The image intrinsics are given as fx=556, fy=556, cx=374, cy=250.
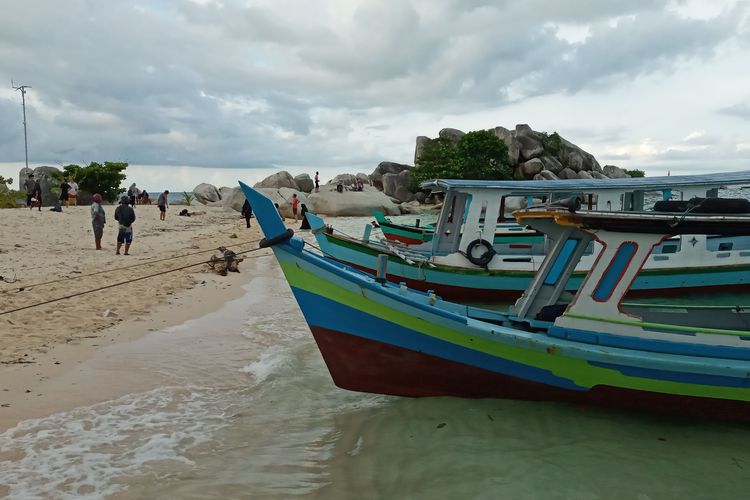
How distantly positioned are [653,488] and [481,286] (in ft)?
24.8

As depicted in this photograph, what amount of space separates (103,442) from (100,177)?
34861 mm

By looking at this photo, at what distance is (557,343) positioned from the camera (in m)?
5.31

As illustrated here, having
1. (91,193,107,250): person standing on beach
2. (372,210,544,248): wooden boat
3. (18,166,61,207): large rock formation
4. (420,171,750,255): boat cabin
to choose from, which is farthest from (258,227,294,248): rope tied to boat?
(18,166,61,207): large rock formation

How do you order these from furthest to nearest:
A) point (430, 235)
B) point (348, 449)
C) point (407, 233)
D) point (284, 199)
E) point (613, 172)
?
point (613, 172), point (284, 199), point (407, 233), point (430, 235), point (348, 449)

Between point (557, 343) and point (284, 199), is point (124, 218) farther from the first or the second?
point (284, 199)

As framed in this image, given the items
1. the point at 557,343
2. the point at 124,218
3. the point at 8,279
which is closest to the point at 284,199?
the point at 124,218

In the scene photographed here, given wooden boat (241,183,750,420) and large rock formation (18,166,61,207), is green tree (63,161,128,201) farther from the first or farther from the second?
wooden boat (241,183,750,420)

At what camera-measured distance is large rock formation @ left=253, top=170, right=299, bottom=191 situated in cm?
5150

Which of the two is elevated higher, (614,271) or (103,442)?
(614,271)

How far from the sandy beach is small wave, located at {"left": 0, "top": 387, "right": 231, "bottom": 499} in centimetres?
37

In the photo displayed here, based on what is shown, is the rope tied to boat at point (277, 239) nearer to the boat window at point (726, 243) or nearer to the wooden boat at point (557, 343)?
the wooden boat at point (557, 343)

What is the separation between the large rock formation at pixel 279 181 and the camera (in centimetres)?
5150

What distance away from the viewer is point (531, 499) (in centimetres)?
436

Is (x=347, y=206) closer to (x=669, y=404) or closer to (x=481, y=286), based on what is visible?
(x=481, y=286)
